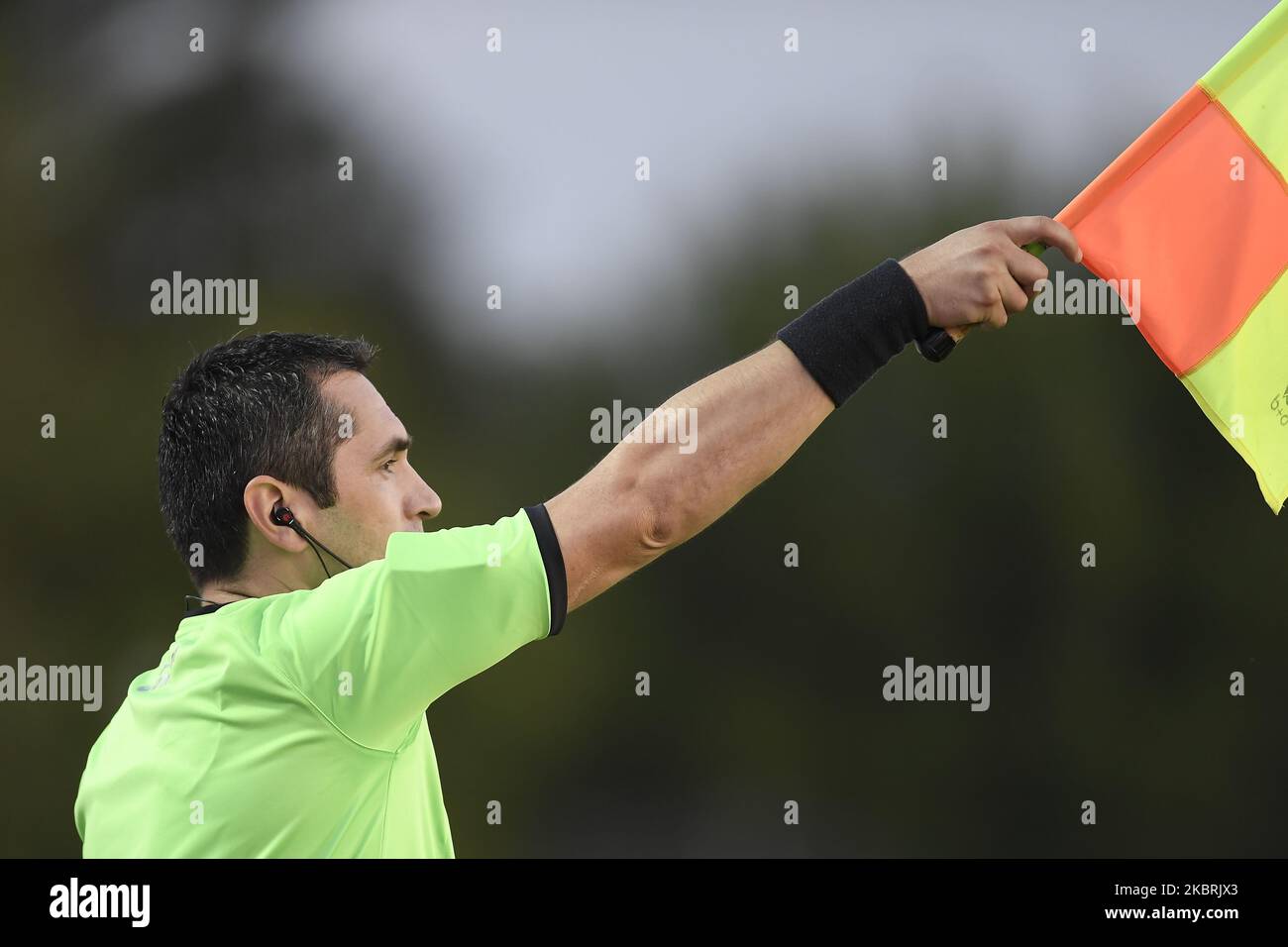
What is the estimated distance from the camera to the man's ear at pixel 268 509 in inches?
78.4

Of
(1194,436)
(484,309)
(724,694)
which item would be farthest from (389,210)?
(1194,436)

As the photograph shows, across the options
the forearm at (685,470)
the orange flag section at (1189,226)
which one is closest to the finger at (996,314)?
the forearm at (685,470)

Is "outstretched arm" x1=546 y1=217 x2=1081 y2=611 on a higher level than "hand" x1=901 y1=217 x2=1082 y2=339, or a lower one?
lower

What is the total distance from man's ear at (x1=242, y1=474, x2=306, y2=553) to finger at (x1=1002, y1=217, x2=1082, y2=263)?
109 centimetres

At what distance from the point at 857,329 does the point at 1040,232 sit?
0.48 meters

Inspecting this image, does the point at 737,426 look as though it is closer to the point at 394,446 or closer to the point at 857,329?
the point at 857,329

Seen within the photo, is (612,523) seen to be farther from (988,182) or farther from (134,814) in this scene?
(988,182)

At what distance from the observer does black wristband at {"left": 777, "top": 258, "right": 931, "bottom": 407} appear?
5.51 ft

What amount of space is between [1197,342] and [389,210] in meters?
10.4

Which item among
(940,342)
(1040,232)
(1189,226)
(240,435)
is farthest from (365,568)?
(1189,226)

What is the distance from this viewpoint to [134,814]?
175cm

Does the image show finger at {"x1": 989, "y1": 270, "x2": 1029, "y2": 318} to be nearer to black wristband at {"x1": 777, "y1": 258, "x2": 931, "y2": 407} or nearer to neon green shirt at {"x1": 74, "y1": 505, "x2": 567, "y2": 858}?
black wristband at {"x1": 777, "y1": 258, "x2": 931, "y2": 407}

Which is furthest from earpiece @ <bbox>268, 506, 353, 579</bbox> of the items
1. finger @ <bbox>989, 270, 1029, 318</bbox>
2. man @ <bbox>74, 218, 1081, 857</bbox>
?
finger @ <bbox>989, 270, 1029, 318</bbox>


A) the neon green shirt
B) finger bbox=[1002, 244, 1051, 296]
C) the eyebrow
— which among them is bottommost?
the neon green shirt
